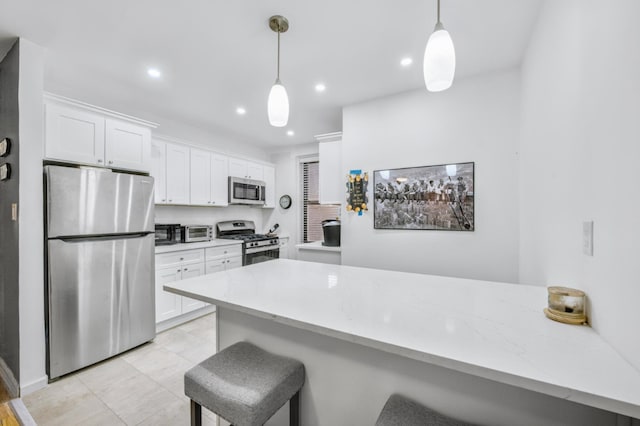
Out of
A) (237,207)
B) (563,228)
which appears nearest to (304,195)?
(237,207)

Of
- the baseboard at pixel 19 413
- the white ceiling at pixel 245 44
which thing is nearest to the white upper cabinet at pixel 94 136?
the white ceiling at pixel 245 44

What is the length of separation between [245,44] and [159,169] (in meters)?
1.99

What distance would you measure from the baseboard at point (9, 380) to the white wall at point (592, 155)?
341 centimetres

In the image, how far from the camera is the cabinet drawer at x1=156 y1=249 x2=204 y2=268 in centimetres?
294

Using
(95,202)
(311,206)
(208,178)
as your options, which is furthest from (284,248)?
(95,202)

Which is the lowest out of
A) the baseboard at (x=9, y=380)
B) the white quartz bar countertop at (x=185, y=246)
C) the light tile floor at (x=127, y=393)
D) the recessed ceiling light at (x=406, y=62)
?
the light tile floor at (x=127, y=393)

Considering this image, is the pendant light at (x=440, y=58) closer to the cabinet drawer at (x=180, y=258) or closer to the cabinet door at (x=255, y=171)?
the cabinet drawer at (x=180, y=258)

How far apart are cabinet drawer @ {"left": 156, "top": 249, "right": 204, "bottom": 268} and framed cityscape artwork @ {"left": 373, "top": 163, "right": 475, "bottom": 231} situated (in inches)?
86.4

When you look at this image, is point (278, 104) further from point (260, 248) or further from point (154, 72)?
point (260, 248)

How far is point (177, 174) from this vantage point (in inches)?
137

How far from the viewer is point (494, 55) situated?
222 centimetres

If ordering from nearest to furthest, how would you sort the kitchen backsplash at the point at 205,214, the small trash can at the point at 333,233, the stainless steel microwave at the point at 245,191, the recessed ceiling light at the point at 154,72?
the recessed ceiling light at the point at 154,72 → the small trash can at the point at 333,233 → the kitchen backsplash at the point at 205,214 → the stainless steel microwave at the point at 245,191

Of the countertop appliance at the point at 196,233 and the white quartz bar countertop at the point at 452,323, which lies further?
the countertop appliance at the point at 196,233

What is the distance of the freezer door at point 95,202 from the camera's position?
2.05 m
